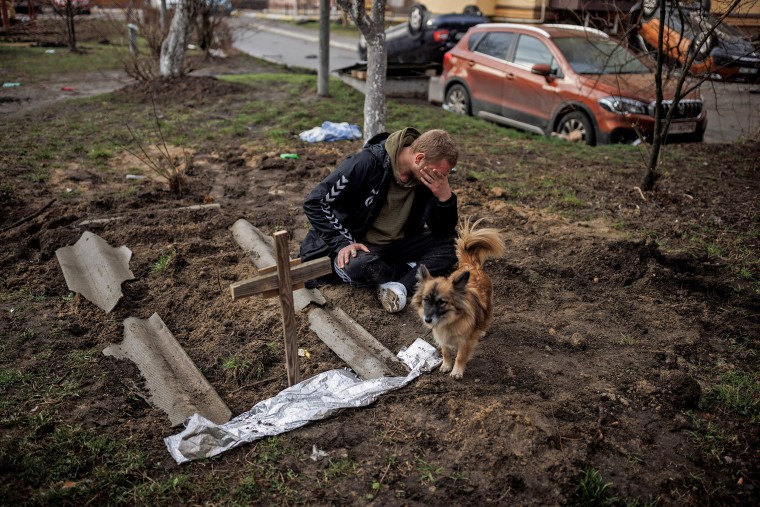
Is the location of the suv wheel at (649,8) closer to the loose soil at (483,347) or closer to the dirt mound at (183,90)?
the loose soil at (483,347)

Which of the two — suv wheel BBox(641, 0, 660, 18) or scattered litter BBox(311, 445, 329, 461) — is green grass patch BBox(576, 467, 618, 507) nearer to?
scattered litter BBox(311, 445, 329, 461)

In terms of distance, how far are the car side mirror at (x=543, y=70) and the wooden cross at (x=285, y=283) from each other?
7.47m

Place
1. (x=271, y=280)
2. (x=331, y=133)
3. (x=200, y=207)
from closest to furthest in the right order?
(x=271, y=280) → (x=200, y=207) → (x=331, y=133)

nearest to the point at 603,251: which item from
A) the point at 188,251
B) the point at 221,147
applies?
the point at 188,251

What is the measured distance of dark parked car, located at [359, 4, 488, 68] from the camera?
1468cm

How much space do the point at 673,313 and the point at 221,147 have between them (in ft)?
22.7

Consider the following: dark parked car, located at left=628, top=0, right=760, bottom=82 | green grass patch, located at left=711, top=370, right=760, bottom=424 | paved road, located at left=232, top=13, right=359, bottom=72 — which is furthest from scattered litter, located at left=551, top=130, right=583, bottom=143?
paved road, located at left=232, top=13, right=359, bottom=72

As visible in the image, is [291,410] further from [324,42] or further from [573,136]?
[324,42]

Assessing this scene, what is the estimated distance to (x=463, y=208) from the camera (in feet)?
22.6

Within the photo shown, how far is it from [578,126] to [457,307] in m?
7.15

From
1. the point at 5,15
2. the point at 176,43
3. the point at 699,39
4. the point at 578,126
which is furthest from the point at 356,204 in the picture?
the point at 5,15

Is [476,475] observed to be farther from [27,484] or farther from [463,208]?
[463,208]

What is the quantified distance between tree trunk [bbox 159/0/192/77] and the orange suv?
5.62m

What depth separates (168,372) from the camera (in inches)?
160
